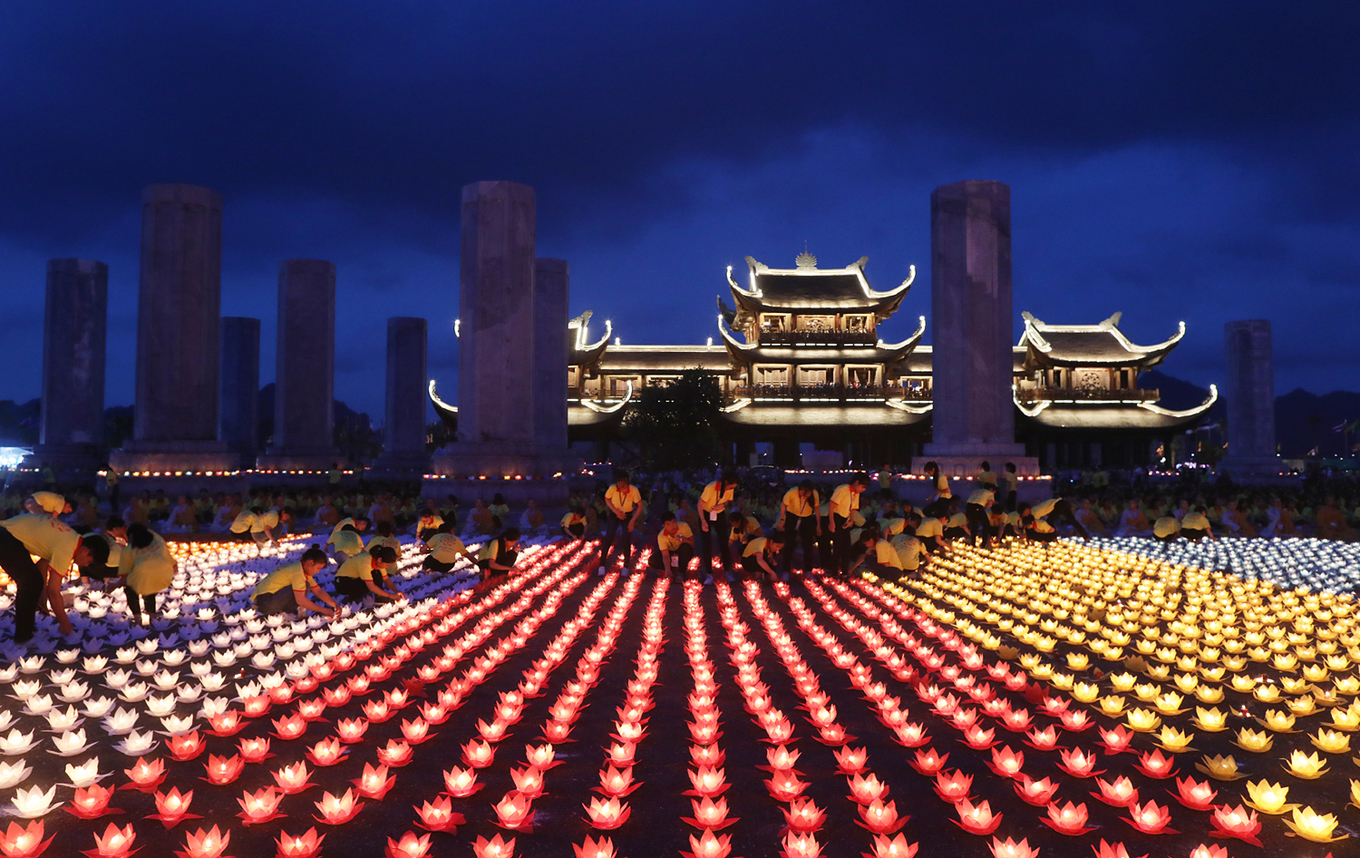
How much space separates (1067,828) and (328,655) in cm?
439

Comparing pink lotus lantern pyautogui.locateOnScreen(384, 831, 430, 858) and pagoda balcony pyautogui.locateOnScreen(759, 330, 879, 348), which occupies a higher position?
pagoda balcony pyautogui.locateOnScreen(759, 330, 879, 348)

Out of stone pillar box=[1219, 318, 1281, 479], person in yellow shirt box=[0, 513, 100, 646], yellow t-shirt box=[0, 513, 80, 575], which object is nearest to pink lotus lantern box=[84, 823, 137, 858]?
person in yellow shirt box=[0, 513, 100, 646]

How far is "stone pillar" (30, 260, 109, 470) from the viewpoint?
22.7 m

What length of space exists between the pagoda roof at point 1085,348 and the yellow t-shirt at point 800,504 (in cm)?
3343

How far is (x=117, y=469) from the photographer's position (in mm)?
16266

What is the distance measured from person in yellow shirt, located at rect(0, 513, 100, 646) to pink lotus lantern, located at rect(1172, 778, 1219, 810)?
6731 millimetres

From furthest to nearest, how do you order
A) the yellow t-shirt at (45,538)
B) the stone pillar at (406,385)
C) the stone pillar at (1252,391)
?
the stone pillar at (1252,391), the stone pillar at (406,385), the yellow t-shirt at (45,538)

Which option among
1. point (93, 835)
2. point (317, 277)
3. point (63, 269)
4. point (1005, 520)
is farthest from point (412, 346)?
point (93, 835)

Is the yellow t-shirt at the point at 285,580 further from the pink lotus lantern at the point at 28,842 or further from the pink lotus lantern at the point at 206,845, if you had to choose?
the pink lotus lantern at the point at 206,845

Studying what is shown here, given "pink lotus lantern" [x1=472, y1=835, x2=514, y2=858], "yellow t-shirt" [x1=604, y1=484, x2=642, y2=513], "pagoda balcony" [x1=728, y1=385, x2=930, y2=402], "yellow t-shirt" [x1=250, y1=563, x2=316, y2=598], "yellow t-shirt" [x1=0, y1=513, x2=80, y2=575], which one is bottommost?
"pink lotus lantern" [x1=472, y1=835, x2=514, y2=858]

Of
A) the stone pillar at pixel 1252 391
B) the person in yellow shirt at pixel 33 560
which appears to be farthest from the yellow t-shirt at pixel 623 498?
the stone pillar at pixel 1252 391

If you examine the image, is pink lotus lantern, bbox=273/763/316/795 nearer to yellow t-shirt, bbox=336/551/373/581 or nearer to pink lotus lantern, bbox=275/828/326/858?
pink lotus lantern, bbox=275/828/326/858

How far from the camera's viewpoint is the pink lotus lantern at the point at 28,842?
2773 mm

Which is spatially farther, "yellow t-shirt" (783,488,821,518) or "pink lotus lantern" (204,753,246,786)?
"yellow t-shirt" (783,488,821,518)
